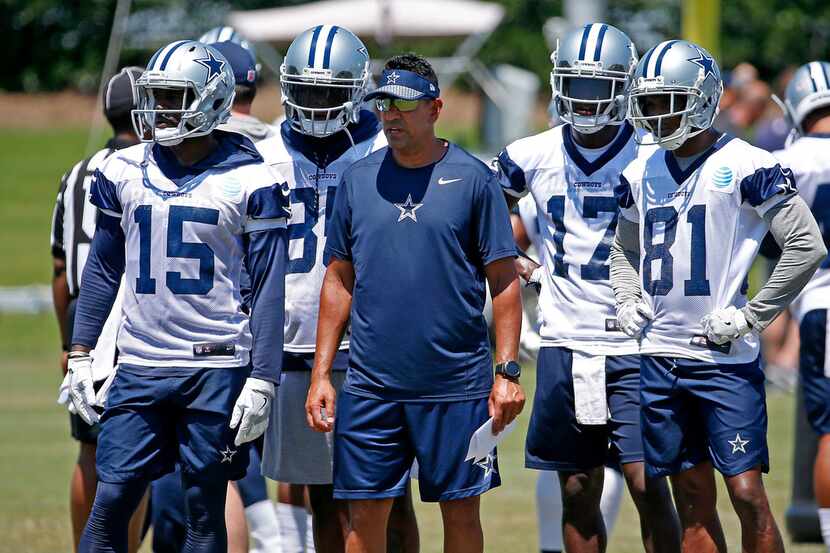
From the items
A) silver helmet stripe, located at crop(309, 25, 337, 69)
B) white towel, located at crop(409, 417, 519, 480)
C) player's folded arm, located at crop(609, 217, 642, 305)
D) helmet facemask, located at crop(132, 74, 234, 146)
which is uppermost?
silver helmet stripe, located at crop(309, 25, 337, 69)

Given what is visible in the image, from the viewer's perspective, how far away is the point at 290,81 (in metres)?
5.90

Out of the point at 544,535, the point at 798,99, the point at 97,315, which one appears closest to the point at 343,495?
the point at 97,315

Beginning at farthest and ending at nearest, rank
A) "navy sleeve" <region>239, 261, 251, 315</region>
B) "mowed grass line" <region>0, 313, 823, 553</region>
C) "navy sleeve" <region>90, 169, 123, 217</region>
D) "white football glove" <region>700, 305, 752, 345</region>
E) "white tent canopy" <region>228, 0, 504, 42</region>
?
"white tent canopy" <region>228, 0, 504, 42</region>
"mowed grass line" <region>0, 313, 823, 553</region>
"navy sleeve" <region>239, 261, 251, 315</region>
"navy sleeve" <region>90, 169, 123, 217</region>
"white football glove" <region>700, 305, 752, 345</region>

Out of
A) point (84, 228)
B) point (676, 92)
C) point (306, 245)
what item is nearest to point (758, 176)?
point (676, 92)

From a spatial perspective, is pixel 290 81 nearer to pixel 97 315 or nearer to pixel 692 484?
pixel 97 315

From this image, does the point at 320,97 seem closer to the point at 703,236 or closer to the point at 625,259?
the point at 625,259

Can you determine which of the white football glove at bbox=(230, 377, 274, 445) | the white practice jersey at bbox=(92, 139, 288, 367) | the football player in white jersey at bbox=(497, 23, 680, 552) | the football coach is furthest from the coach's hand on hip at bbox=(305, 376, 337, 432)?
the football player in white jersey at bbox=(497, 23, 680, 552)

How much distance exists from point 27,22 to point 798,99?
33.0 meters

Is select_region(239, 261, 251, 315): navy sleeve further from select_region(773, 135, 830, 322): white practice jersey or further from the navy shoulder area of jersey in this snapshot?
select_region(773, 135, 830, 322): white practice jersey

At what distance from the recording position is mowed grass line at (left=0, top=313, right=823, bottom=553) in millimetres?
7754

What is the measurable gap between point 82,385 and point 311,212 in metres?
1.14

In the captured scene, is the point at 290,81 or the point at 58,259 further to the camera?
the point at 58,259

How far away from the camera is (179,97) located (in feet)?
17.9

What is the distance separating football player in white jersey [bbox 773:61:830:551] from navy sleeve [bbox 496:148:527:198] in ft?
4.35
